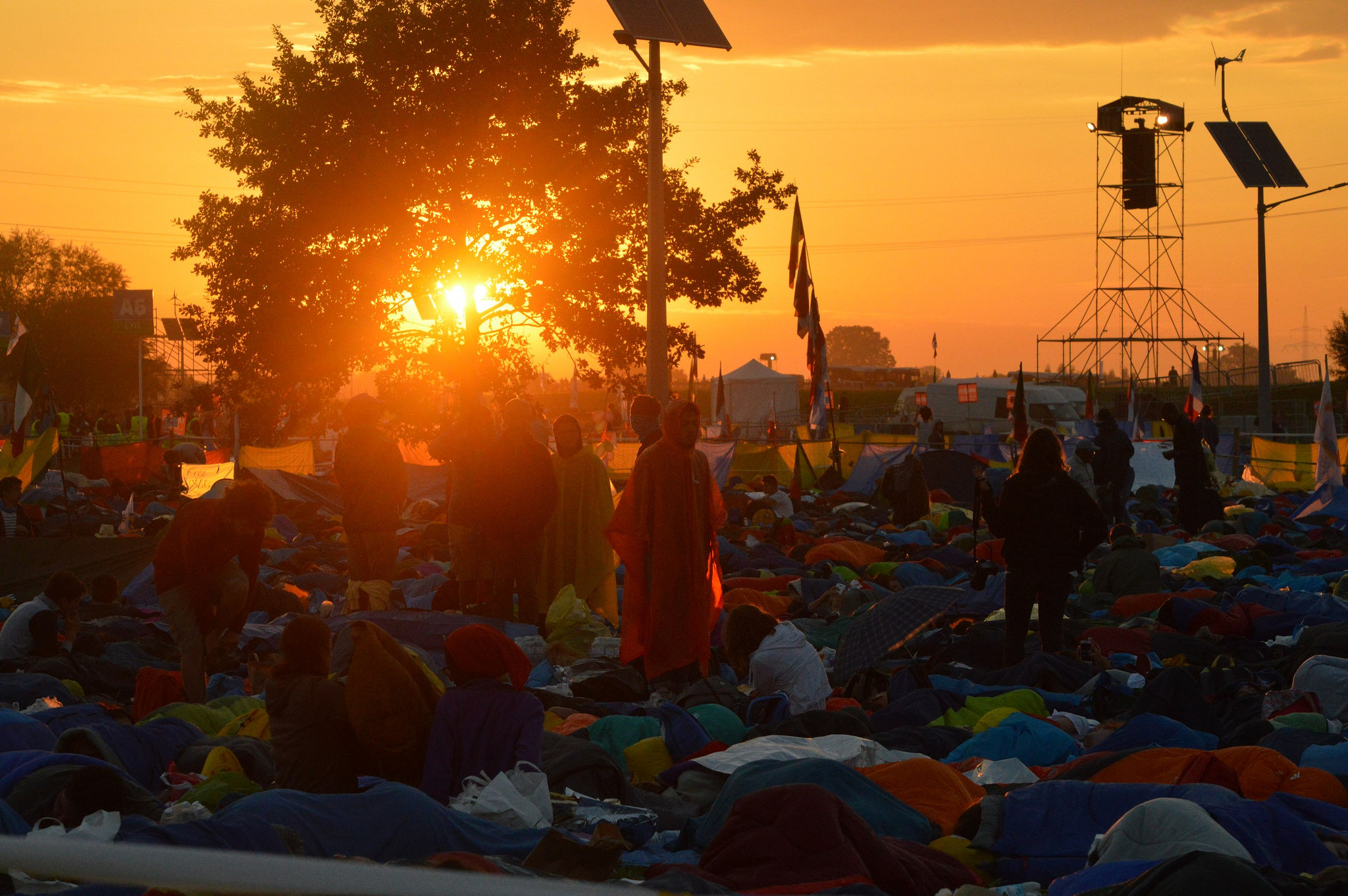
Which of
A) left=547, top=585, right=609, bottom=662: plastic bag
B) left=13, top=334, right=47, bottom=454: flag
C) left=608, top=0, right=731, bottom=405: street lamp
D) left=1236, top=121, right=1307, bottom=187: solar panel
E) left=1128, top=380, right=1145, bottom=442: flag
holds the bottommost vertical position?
left=547, top=585, right=609, bottom=662: plastic bag

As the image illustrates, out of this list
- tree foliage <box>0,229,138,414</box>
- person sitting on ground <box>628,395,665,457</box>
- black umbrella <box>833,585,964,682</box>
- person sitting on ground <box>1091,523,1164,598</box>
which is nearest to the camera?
black umbrella <box>833,585,964,682</box>

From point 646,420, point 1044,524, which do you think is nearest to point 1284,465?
point 1044,524

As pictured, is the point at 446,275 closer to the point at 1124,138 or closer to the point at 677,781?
the point at 677,781

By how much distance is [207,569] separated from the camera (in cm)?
748

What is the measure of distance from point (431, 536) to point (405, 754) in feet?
32.0

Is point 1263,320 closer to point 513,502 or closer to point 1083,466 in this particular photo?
point 1083,466

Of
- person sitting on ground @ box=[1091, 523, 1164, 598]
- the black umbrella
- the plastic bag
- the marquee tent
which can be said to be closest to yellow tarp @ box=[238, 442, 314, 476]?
the plastic bag

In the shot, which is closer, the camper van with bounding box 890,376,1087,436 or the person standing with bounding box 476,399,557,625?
the person standing with bounding box 476,399,557,625

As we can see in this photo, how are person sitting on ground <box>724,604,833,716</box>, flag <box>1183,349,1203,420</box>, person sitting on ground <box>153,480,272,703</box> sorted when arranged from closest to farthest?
person sitting on ground <box>153,480,272,703</box>
person sitting on ground <box>724,604,833,716</box>
flag <box>1183,349,1203,420</box>

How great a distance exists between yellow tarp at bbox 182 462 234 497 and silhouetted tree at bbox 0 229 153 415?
52881 millimetres

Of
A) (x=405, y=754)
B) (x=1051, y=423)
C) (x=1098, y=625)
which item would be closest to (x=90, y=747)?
(x=405, y=754)

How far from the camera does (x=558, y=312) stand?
26.0m

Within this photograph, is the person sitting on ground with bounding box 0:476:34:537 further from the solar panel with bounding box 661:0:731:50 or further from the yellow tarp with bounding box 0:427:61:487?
the solar panel with bounding box 661:0:731:50

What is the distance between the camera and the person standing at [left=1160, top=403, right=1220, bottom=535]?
15.7m
